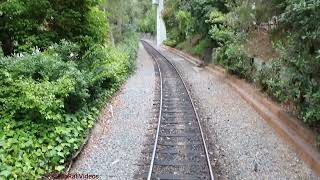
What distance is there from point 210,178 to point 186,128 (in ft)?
12.9

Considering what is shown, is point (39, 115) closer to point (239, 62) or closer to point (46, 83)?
point (46, 83)

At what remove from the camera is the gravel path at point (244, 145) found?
8930 millimetres

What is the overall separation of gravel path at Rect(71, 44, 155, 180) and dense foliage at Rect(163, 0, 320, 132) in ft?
14.6

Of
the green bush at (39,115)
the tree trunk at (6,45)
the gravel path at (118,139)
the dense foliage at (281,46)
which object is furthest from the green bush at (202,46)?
the green bush at (39,115)

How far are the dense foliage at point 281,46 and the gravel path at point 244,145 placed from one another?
3.60 ft

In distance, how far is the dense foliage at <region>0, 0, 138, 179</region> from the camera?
8.17 meters

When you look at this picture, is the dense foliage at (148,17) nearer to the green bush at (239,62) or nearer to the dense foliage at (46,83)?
the green bush at (239,62)

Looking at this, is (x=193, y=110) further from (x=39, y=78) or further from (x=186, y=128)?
(x=39, y=78)

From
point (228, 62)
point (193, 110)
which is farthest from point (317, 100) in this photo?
point (228, 62)

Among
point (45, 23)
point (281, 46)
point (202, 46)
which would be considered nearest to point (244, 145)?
point (281, 46)

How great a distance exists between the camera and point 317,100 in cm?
904

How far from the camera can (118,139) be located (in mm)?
11219

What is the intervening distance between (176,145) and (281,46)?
413 centimetres

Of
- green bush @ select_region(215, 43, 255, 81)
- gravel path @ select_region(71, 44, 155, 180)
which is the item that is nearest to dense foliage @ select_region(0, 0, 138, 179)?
gravel path @ select_region(71, 44, 155, 180)
